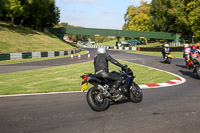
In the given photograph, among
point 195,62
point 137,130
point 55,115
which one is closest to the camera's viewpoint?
point 137,130

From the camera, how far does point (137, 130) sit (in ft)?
14.4

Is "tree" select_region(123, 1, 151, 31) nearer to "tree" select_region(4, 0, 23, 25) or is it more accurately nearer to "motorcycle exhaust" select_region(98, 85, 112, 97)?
"tree" select_region(4, 0, 23, 25)

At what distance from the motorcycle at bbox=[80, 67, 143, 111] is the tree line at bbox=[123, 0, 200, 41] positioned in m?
60.0

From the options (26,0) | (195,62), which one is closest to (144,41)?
(26,0)

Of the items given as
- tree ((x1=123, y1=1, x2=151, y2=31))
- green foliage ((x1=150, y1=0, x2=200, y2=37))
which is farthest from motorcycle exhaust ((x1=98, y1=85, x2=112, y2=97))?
tree ((x1=123, y1=1, x2=151, y2=31))

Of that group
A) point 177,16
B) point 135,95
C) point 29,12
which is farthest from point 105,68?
point 177,16

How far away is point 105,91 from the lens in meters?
6.04

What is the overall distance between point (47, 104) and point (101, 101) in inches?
69.8

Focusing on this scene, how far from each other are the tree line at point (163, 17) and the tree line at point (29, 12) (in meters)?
29.4

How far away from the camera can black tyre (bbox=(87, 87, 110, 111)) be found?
579 centimetres

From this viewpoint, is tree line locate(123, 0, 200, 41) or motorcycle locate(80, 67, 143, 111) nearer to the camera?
motorcycle locate(80, 67, 143, 111)

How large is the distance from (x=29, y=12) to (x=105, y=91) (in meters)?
57.9

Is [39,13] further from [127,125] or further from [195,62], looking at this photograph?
[127,125]

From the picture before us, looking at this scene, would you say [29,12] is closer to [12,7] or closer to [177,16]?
[12,7]
